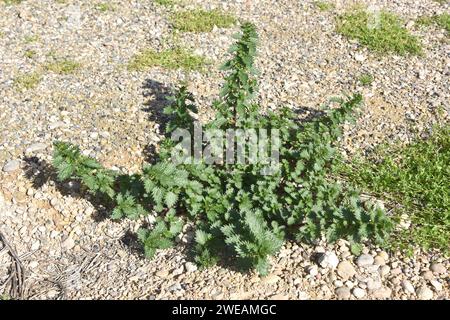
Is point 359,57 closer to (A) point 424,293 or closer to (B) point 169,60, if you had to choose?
(B) point 169,60

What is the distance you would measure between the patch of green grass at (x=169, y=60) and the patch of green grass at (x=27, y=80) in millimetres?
1369

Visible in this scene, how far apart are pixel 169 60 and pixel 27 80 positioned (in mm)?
2129

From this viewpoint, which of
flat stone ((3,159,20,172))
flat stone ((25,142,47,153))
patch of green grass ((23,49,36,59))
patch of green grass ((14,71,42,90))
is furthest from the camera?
patch of green grass ((23,49,36,59))

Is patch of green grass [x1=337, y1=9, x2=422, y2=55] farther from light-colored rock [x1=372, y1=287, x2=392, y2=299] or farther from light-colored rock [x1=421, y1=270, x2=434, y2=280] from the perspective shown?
light-colored rock [x1=372, y1=287, x2=392, y2=299]

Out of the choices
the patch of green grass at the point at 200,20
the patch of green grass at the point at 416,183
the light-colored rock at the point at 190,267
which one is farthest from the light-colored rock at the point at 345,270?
the patch of green grass at the point at 200,20

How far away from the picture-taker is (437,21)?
8.98 m

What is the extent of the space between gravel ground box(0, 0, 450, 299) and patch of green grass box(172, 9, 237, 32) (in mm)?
183

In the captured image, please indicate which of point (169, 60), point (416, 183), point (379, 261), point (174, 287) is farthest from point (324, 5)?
point (174, 287)

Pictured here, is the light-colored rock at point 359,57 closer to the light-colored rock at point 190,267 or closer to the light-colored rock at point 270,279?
the light-colored rock at point 270,279

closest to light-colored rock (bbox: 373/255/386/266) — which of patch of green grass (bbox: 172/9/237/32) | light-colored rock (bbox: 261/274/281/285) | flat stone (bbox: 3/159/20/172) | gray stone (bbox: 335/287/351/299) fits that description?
gray stone (bbox: 335/287/351/299)

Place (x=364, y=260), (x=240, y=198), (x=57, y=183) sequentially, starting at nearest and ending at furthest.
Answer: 1. (x=364, y=260)
2. (x=240, y=198)
3. (x=57, y=183)

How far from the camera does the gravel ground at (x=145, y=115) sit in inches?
195

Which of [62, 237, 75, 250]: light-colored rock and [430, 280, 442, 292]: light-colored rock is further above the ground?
[62, 237, 75, 250]: light-colored rock

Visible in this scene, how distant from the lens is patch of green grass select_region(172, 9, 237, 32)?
28.3ft
